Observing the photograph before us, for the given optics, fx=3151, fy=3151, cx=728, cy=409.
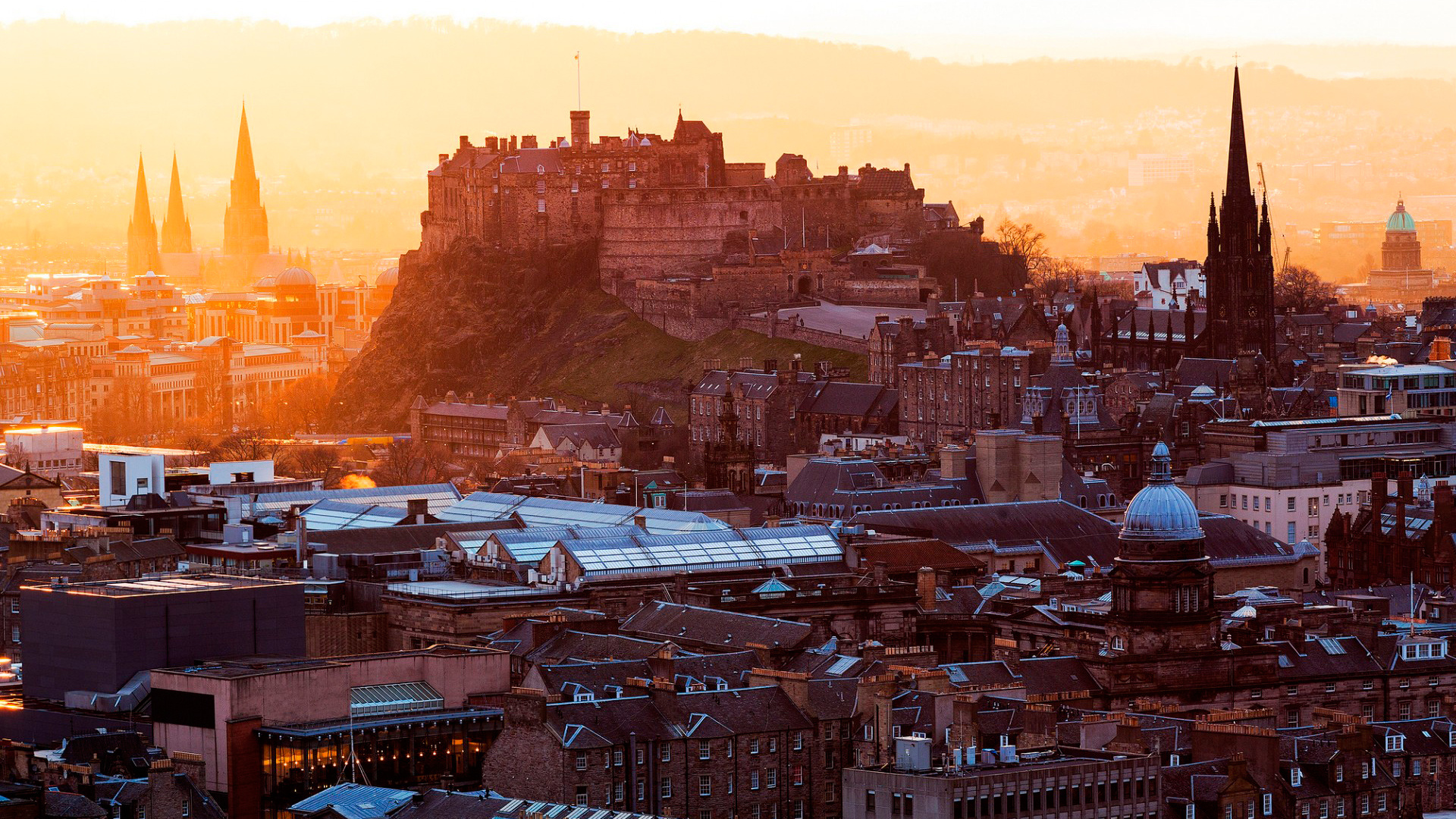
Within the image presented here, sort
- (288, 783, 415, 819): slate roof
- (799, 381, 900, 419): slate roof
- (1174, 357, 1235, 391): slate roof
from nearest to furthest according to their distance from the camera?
(288, 783, 415, 819): slate roof, (799, 381, 900, 419): slate roof, (1174, 357, 1235, 391): slate roof

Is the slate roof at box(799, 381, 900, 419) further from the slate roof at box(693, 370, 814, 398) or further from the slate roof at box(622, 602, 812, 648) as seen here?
the slate roof at box(622, 602, 812, 648)

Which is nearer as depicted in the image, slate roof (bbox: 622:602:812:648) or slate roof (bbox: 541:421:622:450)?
slate roof (bbox: 622:602:812:648)

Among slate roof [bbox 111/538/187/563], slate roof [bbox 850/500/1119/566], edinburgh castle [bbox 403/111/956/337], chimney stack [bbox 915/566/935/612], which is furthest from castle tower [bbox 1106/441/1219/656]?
edinburgh castle [bbox 403/111/956/337]

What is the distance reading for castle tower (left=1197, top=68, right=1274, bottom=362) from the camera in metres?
164

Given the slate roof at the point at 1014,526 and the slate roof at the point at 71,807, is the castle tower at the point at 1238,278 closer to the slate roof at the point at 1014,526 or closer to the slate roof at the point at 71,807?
the slate roof at the point at 1014,526

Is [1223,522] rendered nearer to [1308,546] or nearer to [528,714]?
[1308,546]

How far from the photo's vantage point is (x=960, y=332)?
16300 centimetres

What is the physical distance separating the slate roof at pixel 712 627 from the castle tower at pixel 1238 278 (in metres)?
77.4

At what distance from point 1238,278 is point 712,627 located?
83241 millimetres

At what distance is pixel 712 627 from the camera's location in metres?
88.9

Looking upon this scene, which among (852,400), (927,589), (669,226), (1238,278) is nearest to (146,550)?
(927,589)

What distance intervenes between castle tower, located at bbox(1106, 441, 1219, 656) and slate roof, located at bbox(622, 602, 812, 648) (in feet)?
28.9

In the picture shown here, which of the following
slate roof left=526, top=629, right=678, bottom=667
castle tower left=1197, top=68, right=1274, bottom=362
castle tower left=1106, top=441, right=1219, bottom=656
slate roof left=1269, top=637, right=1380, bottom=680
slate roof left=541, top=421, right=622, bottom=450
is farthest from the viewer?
castle tower left=1197, top=68, right=1274, bottom=362

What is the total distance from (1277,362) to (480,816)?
101 m
